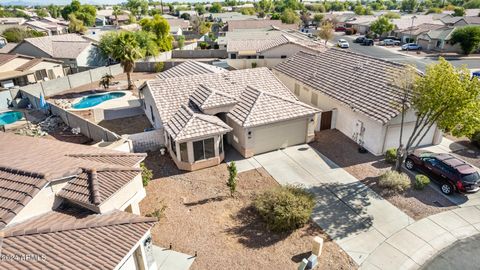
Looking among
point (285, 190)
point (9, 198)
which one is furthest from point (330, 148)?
point (9, 198)

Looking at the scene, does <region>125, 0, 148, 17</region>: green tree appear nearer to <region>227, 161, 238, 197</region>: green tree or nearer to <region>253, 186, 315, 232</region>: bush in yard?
<region>227, 161, 238, 197</region>: green tree

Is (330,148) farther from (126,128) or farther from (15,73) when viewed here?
(15,73)

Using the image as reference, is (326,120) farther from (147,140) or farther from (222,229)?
(222,229)

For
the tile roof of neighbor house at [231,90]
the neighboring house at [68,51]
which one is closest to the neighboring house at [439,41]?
the tile roof of neighbor house at [231,90]

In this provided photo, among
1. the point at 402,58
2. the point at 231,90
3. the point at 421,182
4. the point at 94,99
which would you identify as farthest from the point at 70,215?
the point at 402,58

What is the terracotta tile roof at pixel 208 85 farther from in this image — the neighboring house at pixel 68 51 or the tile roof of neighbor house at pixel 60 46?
the tile roof of neighbor house at pixel 60 46
